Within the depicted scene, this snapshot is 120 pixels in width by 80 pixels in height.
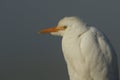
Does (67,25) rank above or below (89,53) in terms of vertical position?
above

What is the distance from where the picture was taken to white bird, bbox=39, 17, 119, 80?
4.02 metres

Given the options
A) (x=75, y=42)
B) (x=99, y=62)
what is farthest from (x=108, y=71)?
(x=75, y=42)

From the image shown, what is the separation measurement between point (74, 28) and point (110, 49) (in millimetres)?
357

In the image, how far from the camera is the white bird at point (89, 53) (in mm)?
4023

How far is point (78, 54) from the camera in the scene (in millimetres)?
4094

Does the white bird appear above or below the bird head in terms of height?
below

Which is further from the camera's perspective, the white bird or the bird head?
the bird head

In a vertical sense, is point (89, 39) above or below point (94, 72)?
above

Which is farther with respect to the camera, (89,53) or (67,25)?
(67,25)

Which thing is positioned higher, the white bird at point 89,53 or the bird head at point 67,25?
the bird head at point 67,25

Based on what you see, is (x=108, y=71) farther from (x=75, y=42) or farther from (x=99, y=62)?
(x=75, y=42)

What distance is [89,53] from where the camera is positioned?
4.07m

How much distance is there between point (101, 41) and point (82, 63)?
254 millimetres

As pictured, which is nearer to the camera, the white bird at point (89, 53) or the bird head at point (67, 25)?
the white bird at point (89, 53)
